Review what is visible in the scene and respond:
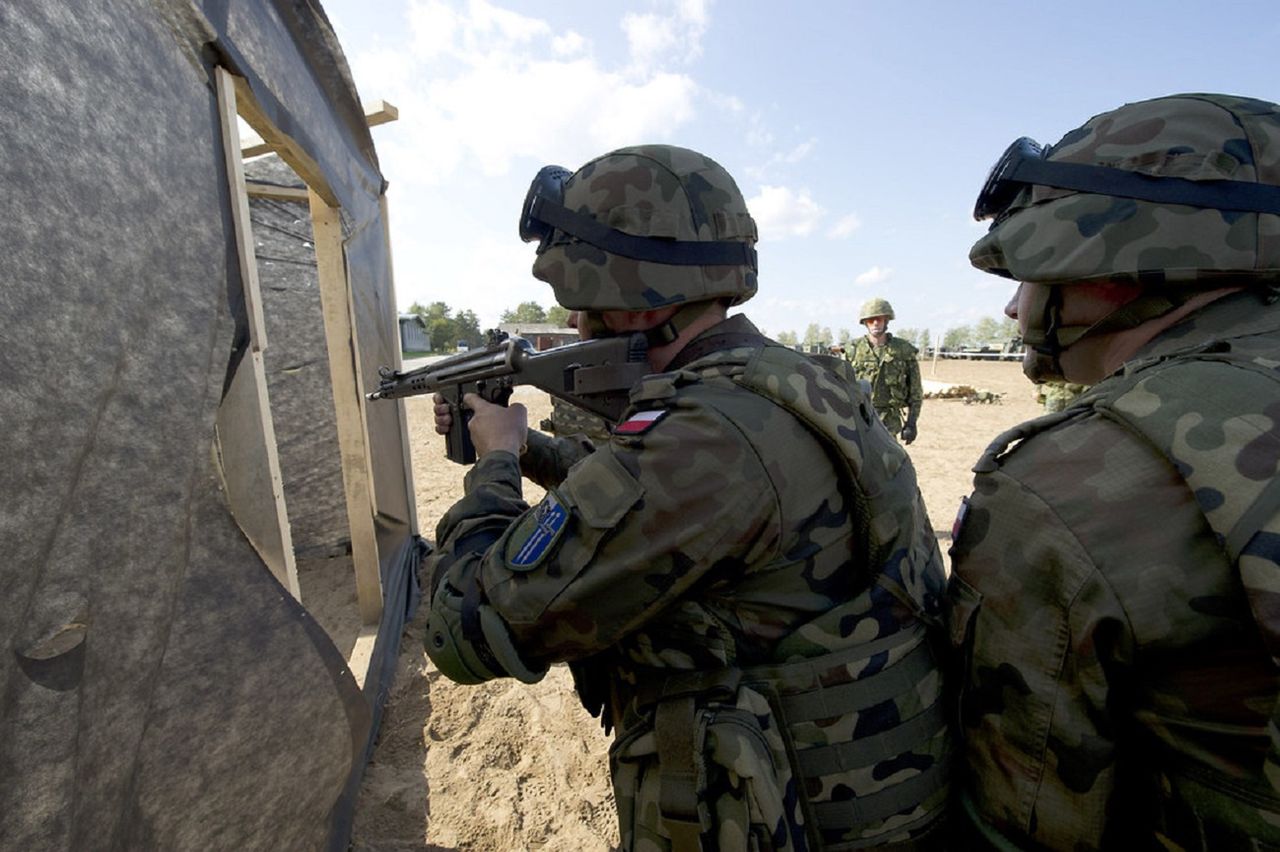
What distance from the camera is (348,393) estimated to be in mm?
3623

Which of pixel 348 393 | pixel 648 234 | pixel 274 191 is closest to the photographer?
pixel 648 234

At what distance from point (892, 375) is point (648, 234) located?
7.27 metres

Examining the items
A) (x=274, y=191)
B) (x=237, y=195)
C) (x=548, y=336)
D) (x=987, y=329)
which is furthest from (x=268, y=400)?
(x=987, y=329)

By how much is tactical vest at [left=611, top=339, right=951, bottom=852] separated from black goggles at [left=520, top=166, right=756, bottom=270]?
418 mm

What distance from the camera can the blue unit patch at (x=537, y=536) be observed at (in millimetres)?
1270

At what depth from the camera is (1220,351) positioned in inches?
40.3

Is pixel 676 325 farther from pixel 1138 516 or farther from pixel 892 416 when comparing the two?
pixel 892 416

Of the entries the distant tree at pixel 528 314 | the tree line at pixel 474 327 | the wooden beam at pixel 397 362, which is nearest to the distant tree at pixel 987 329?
the tree line at pixel 474 327

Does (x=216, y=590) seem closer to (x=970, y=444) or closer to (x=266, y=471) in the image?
(x=266, y=471)

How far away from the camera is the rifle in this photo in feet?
5.74

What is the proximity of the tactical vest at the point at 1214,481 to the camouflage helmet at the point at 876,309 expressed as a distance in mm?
7847

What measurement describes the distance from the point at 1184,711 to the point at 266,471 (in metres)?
2.28

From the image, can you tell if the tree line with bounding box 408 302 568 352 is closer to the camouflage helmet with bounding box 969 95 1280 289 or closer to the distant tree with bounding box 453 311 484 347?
the distant tree with bounding box 453 311 484 347

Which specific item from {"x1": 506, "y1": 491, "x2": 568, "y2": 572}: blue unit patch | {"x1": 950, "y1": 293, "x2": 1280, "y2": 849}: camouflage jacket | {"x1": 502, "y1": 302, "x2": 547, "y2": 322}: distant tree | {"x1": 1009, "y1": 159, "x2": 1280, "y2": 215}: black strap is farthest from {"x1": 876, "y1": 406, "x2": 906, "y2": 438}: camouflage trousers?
{"x1": 502, "y1": 302, "x2": 547, "y2": 322}: distant tree
